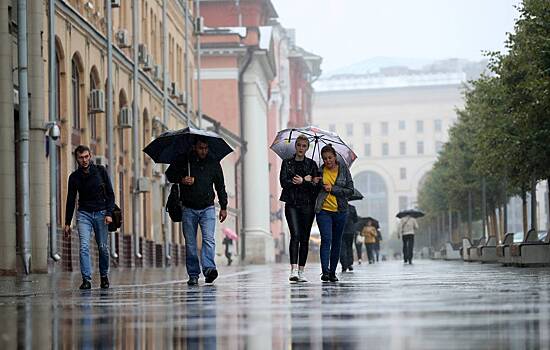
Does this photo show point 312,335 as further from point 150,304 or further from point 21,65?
point 21,65

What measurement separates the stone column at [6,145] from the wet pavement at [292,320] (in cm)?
1291

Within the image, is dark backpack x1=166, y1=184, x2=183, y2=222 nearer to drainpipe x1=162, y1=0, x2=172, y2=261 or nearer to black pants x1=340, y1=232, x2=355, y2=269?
black pants x1=340, y1=232, x2=355, y2=269

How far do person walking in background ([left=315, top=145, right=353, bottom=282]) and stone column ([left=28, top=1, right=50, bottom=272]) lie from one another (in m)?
11.3

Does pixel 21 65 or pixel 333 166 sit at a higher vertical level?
pixel 21 65

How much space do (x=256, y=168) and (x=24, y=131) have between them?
54.1 m

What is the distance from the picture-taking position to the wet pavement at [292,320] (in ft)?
25.4

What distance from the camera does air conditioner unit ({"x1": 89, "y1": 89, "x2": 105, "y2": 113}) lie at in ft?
125

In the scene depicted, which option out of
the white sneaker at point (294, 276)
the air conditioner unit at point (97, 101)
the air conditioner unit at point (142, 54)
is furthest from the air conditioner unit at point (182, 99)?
the white sneaker at point (294, 276)

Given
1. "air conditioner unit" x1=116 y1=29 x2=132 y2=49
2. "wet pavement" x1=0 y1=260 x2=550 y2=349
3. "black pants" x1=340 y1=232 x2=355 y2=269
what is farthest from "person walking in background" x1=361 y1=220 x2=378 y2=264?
"wet pavement" x1=0 y1=260 x2=550 y2=349

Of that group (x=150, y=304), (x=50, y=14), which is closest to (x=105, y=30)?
(x=50, y=14)

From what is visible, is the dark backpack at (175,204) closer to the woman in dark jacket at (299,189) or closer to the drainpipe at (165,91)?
the woman in dark jacket at (299,189)

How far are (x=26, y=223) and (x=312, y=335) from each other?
68.1 feet

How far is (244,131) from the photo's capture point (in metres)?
82.1

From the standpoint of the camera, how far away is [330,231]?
63.2 ft
